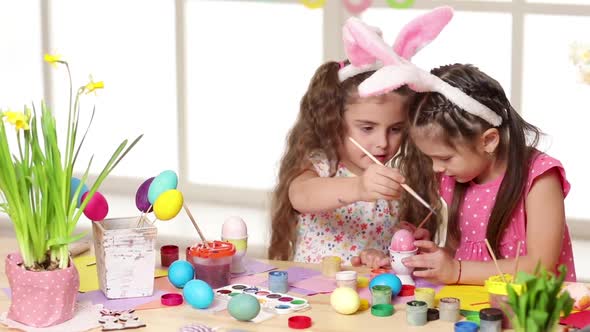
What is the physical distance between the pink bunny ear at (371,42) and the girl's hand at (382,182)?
0.23m

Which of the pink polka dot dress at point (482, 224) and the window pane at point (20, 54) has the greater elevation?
the window pane at point (20, 54)

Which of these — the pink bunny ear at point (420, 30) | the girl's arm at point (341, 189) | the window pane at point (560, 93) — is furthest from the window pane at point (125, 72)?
the pink bunny ear at point (420, 30)

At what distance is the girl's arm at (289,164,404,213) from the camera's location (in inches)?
84.4

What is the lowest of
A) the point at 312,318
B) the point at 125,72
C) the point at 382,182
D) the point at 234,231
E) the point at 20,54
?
the point at 312,318

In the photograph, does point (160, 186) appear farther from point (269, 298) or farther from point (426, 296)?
point (426, 296)

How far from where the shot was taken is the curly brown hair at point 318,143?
99.1 inches

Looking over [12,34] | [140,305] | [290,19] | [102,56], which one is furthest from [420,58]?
[140,305]

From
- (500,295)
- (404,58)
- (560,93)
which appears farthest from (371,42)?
(560,93)

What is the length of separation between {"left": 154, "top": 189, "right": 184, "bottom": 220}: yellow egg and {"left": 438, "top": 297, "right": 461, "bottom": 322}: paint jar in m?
0.55

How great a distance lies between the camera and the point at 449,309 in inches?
72.9

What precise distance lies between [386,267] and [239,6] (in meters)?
3.06

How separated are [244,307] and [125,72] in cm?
366

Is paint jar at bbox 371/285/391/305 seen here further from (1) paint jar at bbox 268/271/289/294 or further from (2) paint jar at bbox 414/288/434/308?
(1) paint jar at bbox 268/271/289/294

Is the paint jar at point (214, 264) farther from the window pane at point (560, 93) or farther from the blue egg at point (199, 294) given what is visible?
the window pane at point (560, 93)
